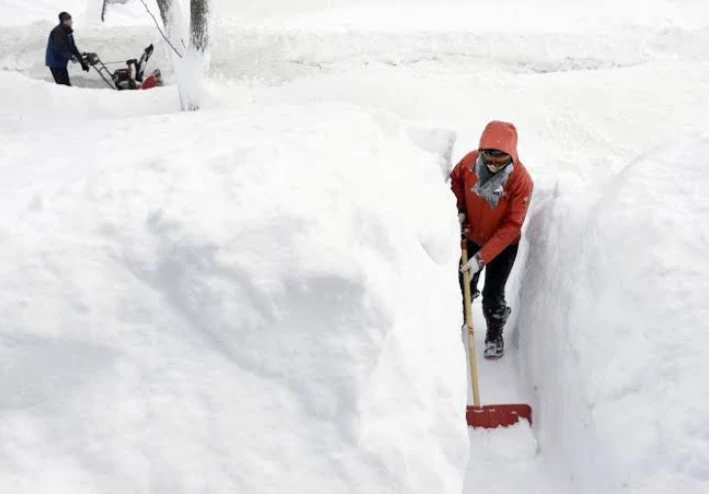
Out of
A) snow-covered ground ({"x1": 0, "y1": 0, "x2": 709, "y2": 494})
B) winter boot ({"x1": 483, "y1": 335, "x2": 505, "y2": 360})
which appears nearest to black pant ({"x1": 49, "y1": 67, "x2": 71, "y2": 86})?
snow-covered ground ({"x1": 0, "y1": 0, "x2": 709, "y2": 494})

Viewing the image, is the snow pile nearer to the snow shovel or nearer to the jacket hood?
the snow shovel

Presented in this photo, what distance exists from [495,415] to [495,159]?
1500 mm

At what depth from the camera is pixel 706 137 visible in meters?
3.98

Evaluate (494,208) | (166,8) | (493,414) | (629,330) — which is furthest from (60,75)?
(629,330)

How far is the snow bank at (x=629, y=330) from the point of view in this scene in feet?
8.59

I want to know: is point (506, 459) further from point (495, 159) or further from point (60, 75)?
point (60, 75)

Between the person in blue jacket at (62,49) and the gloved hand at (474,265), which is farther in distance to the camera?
the person in blue jacket at (62,49)

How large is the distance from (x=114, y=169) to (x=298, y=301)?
0.94 meters

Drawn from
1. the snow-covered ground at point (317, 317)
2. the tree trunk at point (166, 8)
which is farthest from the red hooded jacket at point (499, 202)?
the tree trunk at point (166, 8)

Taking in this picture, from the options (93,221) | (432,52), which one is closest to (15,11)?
(432,52)

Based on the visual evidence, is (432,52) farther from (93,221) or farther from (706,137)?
(93,221)

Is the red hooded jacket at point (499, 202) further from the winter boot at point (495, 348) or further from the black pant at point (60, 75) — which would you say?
the black pant at point (60, 75)

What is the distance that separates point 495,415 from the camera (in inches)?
146

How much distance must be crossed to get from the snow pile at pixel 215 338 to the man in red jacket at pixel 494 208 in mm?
1497
